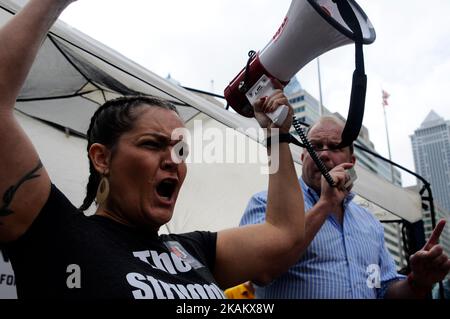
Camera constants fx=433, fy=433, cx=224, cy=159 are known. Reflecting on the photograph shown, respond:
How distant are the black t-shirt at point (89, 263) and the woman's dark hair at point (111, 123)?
19cm

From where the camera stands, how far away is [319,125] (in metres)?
1.94

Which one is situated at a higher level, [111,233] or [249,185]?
[249,185]

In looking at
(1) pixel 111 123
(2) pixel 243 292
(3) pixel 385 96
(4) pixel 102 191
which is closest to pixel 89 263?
(4) pixel 102 191

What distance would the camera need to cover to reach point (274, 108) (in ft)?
4.54

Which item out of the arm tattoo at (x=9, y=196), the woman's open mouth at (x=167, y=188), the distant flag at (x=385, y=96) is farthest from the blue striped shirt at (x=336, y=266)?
the distant flag at (x=385, y=96)

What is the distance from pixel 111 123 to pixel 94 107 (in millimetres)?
755

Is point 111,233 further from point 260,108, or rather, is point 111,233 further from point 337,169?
point 337,169

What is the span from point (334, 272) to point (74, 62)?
128cm

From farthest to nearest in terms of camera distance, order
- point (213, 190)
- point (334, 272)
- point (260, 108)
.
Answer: point (213, 190), point (334, 272), point (260, 108)

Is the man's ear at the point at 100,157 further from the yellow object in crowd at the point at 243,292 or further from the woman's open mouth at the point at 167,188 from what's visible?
the yellow object in crowd at the point at 243,292

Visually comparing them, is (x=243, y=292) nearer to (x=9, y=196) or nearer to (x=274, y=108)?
(x=274, y=108)

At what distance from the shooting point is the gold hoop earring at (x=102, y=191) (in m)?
1.15

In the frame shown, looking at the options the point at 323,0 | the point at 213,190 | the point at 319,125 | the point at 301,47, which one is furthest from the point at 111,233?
the point at 213,190

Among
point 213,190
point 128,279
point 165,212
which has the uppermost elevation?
point 213,190
